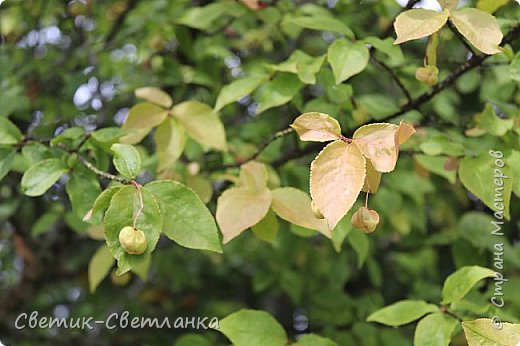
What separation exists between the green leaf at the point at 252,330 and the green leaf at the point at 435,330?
167 millimetres

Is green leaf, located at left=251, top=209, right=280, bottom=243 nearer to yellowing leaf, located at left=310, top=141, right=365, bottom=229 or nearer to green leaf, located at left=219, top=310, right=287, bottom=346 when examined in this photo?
green leaf, located at left=219, top=310, right=287, bottom=346

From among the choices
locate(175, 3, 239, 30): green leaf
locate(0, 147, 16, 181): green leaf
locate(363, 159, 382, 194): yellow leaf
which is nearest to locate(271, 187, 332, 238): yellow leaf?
locate(363, 159, 382, 194): yellow leaf

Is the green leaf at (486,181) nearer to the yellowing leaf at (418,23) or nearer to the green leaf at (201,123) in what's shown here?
the yellowing leaf at (418,23)

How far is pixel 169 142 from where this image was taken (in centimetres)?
93

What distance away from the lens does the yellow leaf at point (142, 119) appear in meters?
0.92

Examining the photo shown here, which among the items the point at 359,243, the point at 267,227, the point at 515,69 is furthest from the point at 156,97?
the point at 515,69

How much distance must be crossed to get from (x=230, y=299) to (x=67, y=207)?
2.55 ft

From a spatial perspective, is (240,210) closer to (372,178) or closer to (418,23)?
(372,178)

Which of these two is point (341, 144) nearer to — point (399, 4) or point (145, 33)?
point (399, 4)

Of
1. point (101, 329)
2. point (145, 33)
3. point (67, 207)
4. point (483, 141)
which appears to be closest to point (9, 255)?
point (101, 329)

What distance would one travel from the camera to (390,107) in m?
0.95

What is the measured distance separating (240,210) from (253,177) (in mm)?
99
